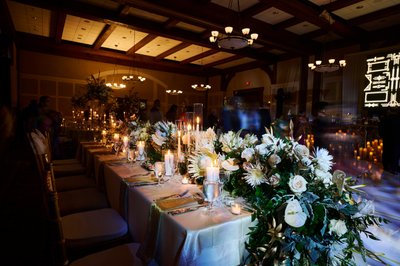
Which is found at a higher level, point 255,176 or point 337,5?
point 337,5

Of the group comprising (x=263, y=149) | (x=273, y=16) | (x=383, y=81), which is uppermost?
(x=273, y=16)

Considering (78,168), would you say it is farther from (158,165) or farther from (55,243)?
(55,243)

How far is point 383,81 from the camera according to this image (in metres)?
6.35

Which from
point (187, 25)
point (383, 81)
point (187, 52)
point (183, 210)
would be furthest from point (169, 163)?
point (187, 52)

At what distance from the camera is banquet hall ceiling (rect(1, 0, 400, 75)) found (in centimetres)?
543

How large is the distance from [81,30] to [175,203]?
8.13 meters

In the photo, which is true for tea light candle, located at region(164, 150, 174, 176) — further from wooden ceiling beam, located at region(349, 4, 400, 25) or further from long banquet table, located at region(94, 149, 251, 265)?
wooden ceiling beam, located at region(349, 4, 400, 25)

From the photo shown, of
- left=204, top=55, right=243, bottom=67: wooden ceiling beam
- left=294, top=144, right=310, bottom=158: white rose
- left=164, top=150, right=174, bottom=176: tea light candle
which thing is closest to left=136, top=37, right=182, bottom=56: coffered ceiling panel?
left=204, top=55, right=243, bottom=67: wooden ceiling beam

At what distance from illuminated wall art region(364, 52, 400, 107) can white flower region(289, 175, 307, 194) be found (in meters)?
6.63

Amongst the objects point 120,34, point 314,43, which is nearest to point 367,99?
point 314,43

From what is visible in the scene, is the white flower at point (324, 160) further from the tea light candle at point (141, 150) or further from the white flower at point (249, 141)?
the tea light candle at point (141, 150)

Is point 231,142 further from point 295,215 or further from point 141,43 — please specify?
point 141,43

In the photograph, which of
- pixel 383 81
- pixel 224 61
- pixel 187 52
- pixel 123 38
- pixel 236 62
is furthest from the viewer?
pixel 236 62

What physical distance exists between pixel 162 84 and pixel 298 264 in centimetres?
1153
